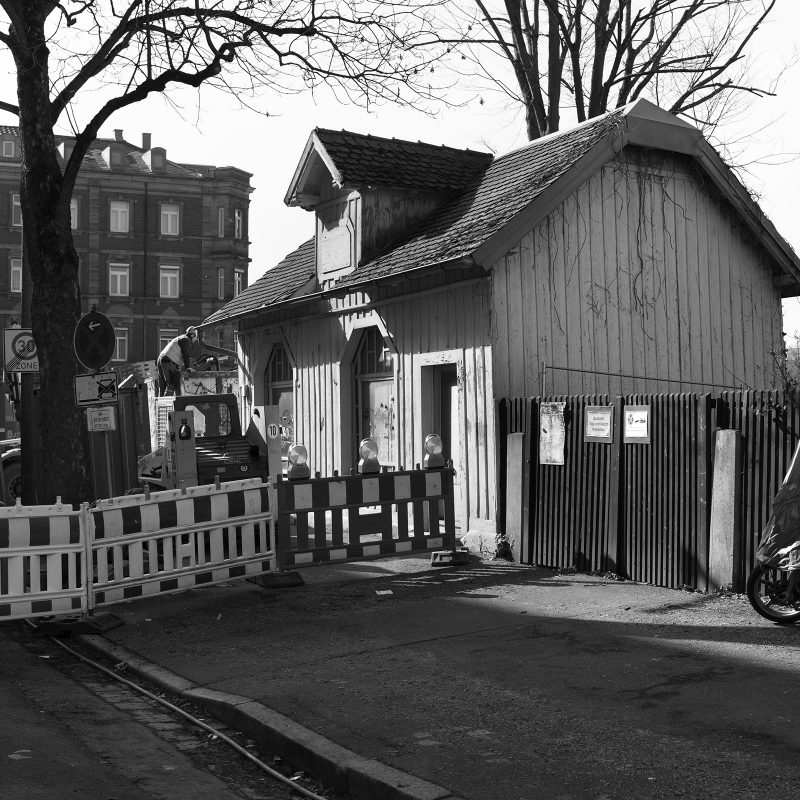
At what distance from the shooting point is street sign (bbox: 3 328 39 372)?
16578mm

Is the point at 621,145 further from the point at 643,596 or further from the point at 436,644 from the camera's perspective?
the point at 436,644

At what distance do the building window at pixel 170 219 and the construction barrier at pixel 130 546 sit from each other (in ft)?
181

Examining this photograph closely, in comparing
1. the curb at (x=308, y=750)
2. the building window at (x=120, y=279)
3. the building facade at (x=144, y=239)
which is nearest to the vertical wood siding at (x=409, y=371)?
the curb at (x=308, y=750)

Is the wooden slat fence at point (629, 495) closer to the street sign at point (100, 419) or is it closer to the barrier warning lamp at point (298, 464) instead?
the barrier warning lamp at point (298, 464)

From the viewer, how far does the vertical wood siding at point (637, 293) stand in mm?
13781

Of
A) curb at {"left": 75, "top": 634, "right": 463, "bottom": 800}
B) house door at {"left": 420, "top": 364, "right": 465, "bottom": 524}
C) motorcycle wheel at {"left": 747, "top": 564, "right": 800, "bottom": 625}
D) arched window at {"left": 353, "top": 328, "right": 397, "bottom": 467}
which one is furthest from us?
Answer: arched window at {"left": 353, "top": 328, "right": 397, "bottom": 467}

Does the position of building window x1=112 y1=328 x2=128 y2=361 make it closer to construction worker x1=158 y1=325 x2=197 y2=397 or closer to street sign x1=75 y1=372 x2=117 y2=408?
construction worker x1=158 y1=325 x2=197 y2=397

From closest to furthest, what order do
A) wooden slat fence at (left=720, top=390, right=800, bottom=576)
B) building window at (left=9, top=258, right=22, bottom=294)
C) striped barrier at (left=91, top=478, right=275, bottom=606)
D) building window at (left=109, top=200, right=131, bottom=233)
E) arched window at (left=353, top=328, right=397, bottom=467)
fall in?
wooden slat fence at (left=720, top=390, right=800, bottom=576), striped barrier at (left=91, top=478, right=275, bottom=606), arched window at (left=353, top=328, right=397, bottom=467), building window at (left=9, top=258, right=22, bottom=294), building window at (left=109, top=200, right=131, bottom=233)

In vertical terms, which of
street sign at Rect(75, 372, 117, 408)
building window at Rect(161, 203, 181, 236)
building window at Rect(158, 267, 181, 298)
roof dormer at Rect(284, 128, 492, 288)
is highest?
building window at Rect(161, 203, 181, 236)

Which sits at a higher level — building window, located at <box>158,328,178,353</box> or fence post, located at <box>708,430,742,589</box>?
building window, located at <box>158,328,178,353</box>

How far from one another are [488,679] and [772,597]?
271 cm

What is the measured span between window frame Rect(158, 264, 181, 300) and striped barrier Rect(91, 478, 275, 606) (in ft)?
178

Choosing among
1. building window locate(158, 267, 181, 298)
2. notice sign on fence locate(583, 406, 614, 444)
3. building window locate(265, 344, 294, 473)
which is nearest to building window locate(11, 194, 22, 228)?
building window locate(158, 267, 181, 298)

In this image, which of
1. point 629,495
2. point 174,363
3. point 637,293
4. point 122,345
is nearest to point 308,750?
point 629,495
